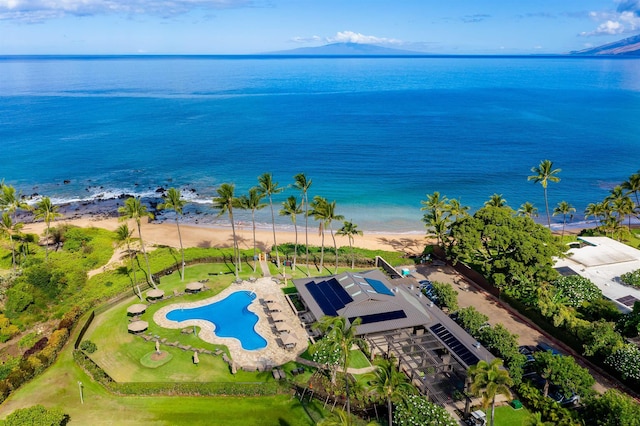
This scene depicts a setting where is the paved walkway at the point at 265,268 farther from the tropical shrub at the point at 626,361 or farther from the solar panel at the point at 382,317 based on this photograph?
the tropical shrub at the point at 626,361

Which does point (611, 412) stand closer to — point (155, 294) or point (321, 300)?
point (321, 300)

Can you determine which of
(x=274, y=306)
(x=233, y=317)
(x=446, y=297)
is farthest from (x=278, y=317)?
(x=446, y=297)

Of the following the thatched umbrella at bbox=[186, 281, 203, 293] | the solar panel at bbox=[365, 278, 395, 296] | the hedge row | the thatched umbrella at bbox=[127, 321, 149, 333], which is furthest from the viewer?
the thatched umbrella at bbox=[186, 281, 203, 293]

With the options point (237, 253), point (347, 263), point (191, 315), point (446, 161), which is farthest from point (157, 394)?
point (446, 161)

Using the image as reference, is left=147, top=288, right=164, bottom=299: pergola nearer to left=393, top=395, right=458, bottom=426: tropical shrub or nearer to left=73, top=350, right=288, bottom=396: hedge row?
left=73, top=350, right=288, bottom=396: hedge row

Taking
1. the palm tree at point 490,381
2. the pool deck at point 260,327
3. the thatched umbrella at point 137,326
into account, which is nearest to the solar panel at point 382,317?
the pool deck at point 260,327

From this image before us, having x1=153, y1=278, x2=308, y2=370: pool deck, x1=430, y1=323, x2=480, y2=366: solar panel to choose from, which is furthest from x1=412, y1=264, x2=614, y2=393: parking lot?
x1=153, y1=278, x2=308, y2=370: pool deck

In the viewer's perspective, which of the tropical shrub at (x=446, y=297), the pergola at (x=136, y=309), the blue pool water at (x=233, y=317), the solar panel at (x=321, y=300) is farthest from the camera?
the pergola at (x=136, y=309)
